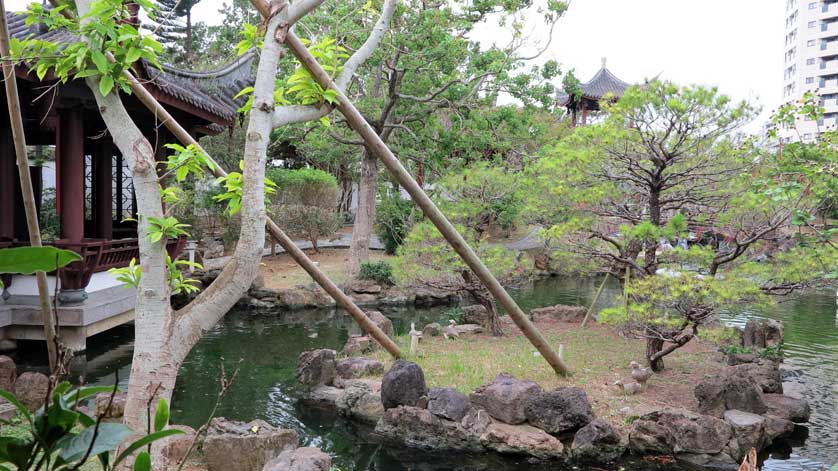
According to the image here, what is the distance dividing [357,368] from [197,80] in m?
4.78

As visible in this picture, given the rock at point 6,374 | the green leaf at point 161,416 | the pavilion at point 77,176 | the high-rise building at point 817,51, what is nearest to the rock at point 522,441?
the rock at point 6,374

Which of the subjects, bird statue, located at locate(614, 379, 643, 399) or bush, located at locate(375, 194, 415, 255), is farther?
bush, located at locate(375, 194, 415, 255)

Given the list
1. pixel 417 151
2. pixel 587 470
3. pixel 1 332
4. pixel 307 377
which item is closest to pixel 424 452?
pixel 587 470

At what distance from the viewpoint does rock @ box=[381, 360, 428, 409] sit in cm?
677

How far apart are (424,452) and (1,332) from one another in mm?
5926

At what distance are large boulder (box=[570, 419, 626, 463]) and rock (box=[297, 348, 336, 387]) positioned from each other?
3.09m

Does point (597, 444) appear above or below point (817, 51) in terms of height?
below

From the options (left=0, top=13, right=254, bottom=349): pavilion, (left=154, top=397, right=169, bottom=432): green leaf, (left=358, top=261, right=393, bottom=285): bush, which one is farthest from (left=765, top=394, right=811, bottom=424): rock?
(left=358, top=261, right=393, bottom=285): bush

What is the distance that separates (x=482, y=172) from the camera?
10.3 metres

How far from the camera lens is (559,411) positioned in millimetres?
6418

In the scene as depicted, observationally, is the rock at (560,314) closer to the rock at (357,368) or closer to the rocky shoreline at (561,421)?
the rock at (357,368)

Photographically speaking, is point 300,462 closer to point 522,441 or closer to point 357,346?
point 522,441

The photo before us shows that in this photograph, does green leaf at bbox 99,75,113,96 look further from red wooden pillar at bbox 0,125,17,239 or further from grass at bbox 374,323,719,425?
red wooden pillar at bbox 0,125,17,239

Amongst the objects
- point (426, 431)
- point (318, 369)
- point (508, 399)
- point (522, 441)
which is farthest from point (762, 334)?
point (318, 369)
